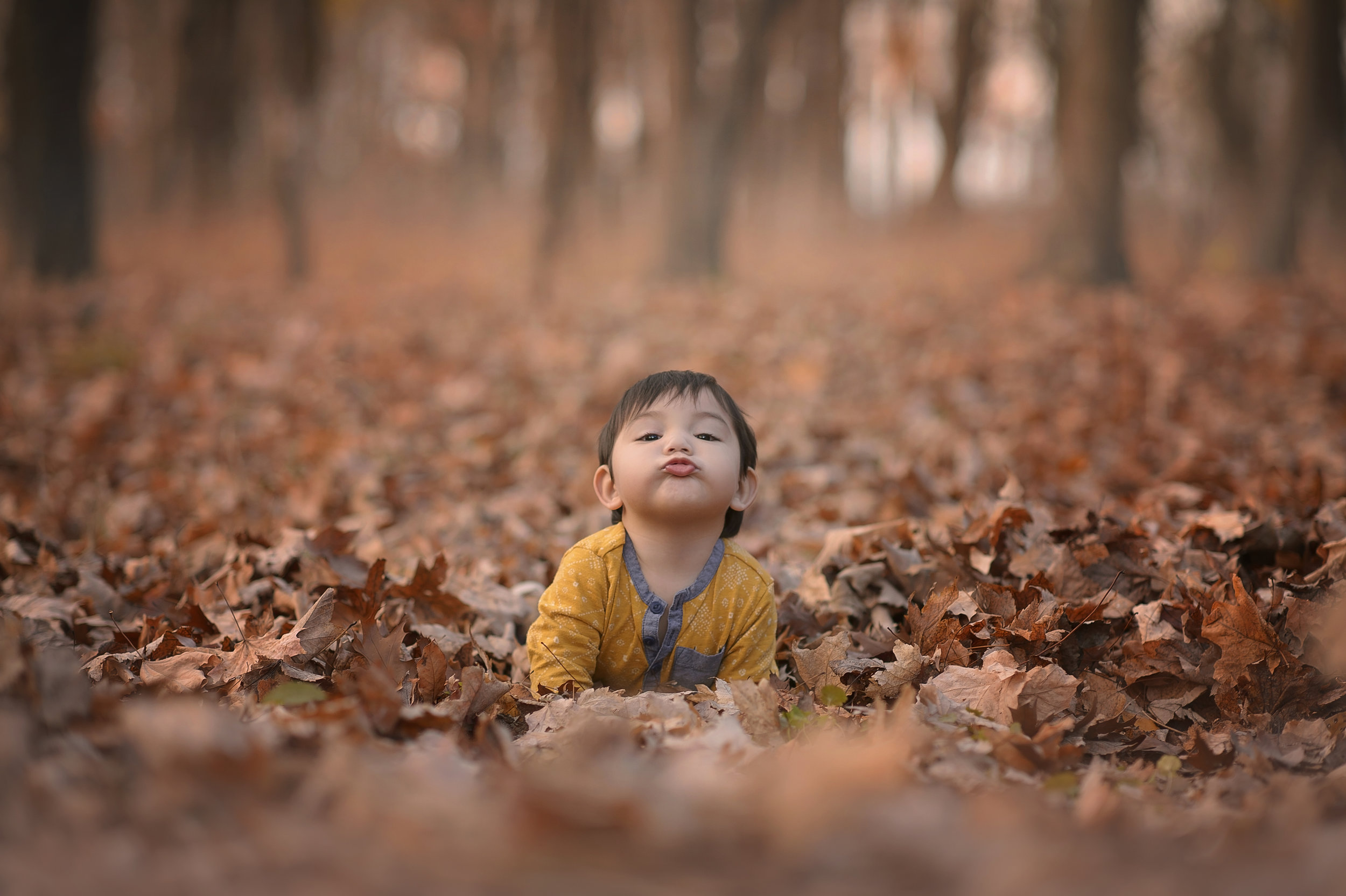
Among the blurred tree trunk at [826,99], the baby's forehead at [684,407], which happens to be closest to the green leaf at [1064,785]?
the baby's forehead at [684,407]

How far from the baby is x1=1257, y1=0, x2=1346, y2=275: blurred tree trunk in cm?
1267

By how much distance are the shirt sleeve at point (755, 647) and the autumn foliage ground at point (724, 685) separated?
3.4 inches

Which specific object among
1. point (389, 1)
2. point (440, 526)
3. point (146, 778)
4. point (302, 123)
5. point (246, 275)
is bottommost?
point (440, 526)

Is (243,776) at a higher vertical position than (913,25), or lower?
lower

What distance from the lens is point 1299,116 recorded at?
40.5 ft

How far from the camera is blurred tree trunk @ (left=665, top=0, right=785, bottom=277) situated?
1348 cm

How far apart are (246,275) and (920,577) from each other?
16031 millimetres

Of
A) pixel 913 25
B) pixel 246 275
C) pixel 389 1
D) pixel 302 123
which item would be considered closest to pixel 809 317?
pixel 302 123

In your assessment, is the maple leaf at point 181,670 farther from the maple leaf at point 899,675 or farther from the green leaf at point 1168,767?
the green leaf at point 1168,767

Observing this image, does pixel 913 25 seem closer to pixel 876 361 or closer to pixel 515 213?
pixel 515 213

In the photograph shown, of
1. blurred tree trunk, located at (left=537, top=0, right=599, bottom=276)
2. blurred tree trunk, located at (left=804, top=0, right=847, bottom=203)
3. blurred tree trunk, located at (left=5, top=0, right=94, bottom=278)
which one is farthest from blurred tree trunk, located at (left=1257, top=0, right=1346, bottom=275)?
blurred tree trunk, located at (left=5, top=0, right=94, bottom=278)

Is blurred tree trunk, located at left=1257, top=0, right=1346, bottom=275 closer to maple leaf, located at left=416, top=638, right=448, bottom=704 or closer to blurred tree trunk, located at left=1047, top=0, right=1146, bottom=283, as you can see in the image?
blurred tree trunk, located at left=1047, top=0, right=1146, bottom=283

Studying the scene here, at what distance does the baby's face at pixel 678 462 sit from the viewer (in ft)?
7.94

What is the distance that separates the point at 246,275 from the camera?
1647 cm
